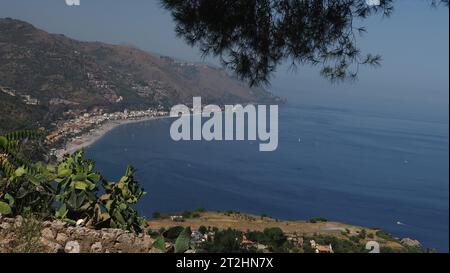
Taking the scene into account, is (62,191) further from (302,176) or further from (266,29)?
(302,176)

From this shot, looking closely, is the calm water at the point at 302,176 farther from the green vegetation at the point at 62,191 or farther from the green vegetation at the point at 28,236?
the green vegetation at the point at 28,236

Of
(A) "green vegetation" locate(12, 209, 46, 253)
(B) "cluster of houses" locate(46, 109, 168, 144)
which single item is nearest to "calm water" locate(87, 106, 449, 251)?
(B) "cluster of houses" locate(46, 109, 168, 144)

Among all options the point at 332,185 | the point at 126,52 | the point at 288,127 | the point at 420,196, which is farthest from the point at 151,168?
the point at 126,52

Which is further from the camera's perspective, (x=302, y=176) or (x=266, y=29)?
(x=302, y=176)

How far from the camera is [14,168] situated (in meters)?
2.44

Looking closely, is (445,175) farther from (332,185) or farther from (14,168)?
(14,168)

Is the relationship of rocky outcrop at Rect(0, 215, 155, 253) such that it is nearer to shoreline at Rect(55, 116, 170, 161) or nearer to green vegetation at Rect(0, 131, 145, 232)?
green vegetation at Rect(0, 131, 145, 232)

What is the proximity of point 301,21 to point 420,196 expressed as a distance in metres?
60.8

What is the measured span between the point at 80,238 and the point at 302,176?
214 ft

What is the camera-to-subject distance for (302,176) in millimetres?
66188

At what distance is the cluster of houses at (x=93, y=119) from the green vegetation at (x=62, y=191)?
156 ft

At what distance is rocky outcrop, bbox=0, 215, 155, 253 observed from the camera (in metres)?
2.02

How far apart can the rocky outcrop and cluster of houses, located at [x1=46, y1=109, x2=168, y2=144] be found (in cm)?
4799

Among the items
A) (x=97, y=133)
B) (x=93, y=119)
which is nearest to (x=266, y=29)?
(x=97, y=133)
